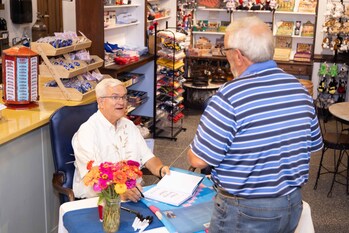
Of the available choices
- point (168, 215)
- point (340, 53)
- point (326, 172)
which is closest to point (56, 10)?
point (340, 53)

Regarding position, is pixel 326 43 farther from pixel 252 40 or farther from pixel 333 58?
pixel 252 40

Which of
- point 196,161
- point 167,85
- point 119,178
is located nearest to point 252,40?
point 196,161

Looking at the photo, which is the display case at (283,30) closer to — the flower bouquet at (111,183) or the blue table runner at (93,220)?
the blue table runner at (93,220)

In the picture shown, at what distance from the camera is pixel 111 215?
2125mm

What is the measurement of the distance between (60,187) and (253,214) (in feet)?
4.61

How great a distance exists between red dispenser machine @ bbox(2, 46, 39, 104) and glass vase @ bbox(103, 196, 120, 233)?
4.95ft

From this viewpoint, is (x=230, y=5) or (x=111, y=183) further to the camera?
(x=230, y=5)

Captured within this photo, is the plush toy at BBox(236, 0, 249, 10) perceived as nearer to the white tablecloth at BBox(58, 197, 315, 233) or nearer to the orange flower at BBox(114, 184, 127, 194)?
the white tablecloth at BBox(58, 197, 315, 233)

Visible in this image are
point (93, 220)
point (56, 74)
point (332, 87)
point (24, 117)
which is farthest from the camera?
point (332, 87)

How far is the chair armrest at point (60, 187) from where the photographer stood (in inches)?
112

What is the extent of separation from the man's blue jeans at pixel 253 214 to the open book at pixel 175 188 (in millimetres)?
489

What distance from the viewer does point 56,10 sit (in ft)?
28.2

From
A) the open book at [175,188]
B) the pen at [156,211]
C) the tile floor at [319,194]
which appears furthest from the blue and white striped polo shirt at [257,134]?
the tile floor at [319,194]

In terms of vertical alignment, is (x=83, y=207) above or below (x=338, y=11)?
below
